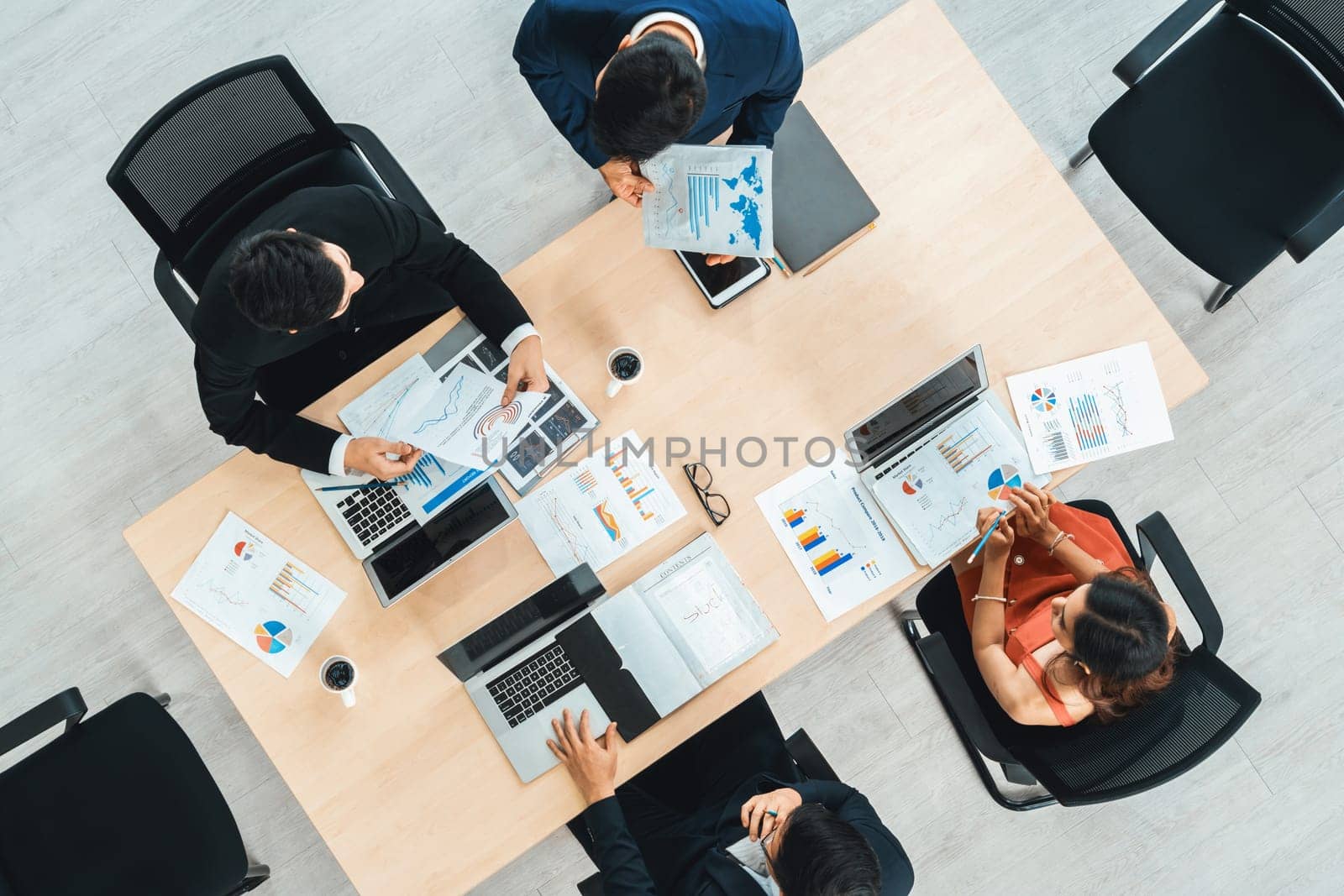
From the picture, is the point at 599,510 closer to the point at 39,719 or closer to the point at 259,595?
the point at 259,595

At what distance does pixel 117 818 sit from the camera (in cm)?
208

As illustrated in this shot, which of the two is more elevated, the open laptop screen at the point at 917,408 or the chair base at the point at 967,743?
the open laptop screen at the point at 917,408

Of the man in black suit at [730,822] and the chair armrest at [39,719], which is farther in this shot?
the chair armrest at [39,719]

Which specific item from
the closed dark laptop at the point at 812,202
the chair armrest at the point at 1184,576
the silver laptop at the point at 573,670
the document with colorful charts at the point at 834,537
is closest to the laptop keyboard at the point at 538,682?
the silver laptop at the point at 573,670

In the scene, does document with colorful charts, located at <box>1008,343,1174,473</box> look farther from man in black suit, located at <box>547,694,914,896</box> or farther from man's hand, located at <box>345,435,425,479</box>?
man's hand, located at <box>345,435,425,479</box>

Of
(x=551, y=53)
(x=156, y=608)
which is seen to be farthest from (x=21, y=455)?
(x=551, y=53)

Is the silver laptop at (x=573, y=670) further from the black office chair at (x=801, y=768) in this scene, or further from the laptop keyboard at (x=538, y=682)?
the black office chair at (x=801, y=768)

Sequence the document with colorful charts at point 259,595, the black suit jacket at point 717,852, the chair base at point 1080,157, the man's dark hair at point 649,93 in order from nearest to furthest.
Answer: the man's dark hair at point 649,93
the black suit jacket at point 717,852
the document with colorful charts at point 259,595
the chair base at point 1080,157

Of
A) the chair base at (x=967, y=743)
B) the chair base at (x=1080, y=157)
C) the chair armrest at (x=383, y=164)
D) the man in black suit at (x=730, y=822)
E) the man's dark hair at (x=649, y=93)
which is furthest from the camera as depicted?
the chair base at (x=1080, y=157)

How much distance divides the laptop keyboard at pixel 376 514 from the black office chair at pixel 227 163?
525mm

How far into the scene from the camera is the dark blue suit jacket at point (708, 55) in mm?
1655

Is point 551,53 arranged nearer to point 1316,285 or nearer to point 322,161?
point 322,161

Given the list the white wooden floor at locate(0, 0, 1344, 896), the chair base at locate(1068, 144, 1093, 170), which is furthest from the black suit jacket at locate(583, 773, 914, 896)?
the chair base at locate(1068, 144, 1093, 170)

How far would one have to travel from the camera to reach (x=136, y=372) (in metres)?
2.72
